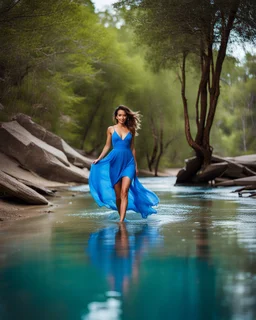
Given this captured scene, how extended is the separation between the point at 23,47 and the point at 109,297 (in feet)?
59.4

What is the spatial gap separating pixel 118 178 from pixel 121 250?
4.22m

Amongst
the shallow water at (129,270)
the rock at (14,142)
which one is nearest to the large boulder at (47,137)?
the rock at (14,142)

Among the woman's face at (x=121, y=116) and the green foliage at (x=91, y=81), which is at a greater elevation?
the green foliage at (x=91, y=81)

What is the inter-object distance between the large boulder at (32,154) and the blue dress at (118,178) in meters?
13.7

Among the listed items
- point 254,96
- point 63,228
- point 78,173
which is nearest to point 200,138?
point 78,173

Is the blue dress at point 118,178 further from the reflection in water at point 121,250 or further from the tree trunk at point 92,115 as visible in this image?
the tree trunk at point 92,115

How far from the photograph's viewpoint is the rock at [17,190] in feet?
41.1

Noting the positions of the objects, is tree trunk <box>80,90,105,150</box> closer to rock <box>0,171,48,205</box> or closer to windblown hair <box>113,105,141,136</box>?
rock <box>0,171,48,205</box>

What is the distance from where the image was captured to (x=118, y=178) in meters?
11.1

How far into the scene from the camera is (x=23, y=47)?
2170 centimetres

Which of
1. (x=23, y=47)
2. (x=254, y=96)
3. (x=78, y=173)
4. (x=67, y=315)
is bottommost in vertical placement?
(x=67, y=315)

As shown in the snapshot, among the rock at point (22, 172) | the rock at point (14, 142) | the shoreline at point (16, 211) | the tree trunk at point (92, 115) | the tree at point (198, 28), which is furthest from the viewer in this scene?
the tree trunk at point (92, 115)

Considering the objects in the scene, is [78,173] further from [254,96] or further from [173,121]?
[254,96]

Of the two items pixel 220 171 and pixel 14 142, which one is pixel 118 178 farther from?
pixel 220 171
